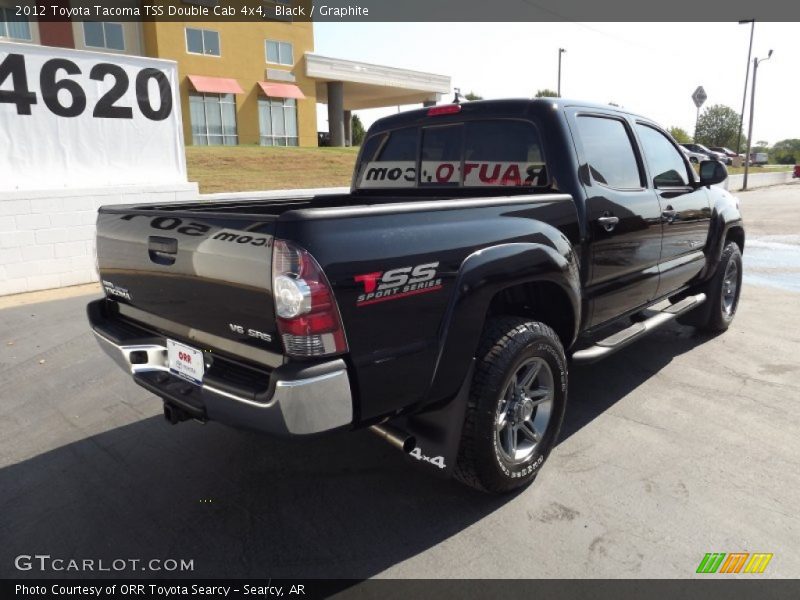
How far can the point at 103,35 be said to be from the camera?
28062 millimetres

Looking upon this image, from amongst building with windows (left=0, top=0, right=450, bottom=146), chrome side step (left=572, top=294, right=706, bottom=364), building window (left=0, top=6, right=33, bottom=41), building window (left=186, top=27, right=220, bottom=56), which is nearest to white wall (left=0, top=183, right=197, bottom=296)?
chrome side step (left=572, top=294, right=706, bottom=364)

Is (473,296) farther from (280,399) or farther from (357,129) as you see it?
(357,129)

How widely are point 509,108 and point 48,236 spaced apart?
267 inches

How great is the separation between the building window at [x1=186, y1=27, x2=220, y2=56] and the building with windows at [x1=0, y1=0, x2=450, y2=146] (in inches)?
1.8

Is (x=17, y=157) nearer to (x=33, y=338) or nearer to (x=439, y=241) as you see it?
(x=33, y=338)

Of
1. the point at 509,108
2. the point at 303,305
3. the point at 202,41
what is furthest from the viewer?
the point at 202,41

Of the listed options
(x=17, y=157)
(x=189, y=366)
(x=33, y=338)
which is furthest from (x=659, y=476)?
(x=17, y=157)

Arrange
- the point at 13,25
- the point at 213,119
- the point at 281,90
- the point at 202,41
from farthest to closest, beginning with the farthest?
the point at 281,90 → the point at 213,119 → the point at 202,41 → the point at 13,25

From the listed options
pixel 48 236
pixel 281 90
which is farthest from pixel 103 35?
pixel 48 236

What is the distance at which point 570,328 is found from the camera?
340 cm

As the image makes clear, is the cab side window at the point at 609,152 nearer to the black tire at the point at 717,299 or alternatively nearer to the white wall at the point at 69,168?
the black tire at the point at 717,299

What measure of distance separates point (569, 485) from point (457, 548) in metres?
0.80

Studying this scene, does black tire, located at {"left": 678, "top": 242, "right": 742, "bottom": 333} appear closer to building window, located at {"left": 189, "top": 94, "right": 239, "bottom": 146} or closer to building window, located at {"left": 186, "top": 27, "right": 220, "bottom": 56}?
building window, located at {"left": 189, "top": 94, "right": 239, "bottom": 146}

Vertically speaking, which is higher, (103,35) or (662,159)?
(103,35)
